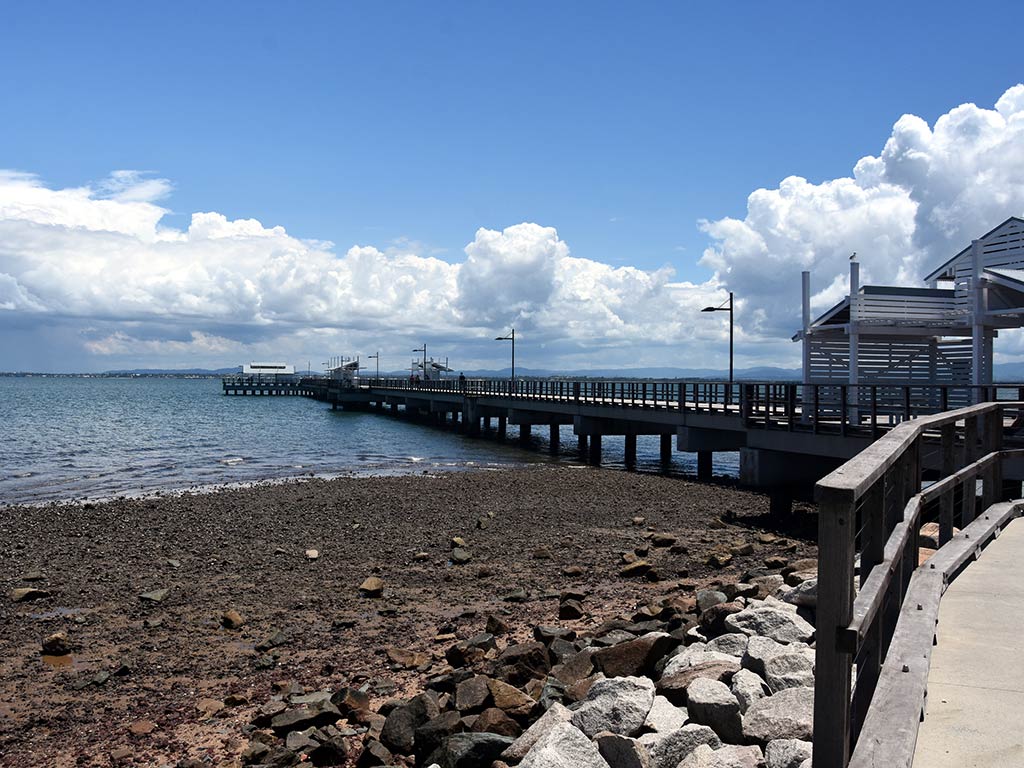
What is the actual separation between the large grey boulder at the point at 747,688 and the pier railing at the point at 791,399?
10889 mm

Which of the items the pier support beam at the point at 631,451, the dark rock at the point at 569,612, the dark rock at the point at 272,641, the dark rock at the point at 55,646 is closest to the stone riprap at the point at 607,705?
the dark rock at the point at 569,612

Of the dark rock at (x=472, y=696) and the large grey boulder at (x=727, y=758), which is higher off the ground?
the large grey boulder at (x=727, y=758)

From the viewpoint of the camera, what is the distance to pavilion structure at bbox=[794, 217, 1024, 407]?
725 inches

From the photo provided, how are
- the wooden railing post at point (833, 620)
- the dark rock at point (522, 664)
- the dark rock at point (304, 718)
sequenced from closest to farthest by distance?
the wooden railing post at point (833, 620) → the dark rock at point (304, 718) → the dark rock at point (522, 664)

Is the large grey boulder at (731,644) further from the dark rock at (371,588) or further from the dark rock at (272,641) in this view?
the dark rock at (371,588)

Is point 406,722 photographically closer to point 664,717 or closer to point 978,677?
point 664,717

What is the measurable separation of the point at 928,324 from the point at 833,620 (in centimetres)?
1991

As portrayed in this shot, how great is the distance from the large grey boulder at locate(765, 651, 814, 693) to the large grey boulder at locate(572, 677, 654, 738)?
73 centimetres

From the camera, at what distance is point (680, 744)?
14.2 ft

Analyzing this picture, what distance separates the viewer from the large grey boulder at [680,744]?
429cm

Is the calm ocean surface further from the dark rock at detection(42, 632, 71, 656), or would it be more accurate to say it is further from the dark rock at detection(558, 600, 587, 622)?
the dark rock at detection(558, 600, 587, 622)

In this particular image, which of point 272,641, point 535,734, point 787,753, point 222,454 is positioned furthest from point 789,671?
point 222,454

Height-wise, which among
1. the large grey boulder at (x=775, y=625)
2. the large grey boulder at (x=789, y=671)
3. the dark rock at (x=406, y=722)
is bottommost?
the dark rock at (x=406, y=722)

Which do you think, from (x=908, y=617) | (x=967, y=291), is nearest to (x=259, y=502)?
(x=967, y=291)
